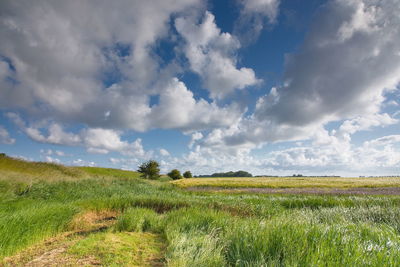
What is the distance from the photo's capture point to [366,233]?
3.66 m

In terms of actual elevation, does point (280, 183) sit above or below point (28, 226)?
below

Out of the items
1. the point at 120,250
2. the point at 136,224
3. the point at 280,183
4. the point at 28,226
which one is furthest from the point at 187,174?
the point at 120,250

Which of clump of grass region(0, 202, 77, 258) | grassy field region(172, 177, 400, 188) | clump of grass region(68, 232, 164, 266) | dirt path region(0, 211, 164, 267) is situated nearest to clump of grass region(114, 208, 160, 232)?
dirt path region(0, 211, 164, 267)

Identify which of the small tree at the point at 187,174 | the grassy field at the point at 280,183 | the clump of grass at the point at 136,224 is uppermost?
the small tree at the point at 187,174

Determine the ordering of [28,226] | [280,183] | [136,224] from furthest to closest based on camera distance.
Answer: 1. [280,183]
2. [136,224]
3. [28,226]

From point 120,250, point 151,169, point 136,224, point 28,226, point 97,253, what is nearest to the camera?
point 97,253

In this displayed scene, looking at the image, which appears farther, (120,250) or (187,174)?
(187,174)

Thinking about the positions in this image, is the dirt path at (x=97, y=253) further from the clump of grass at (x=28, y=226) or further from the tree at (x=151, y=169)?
the tree at (x=151, y=169)

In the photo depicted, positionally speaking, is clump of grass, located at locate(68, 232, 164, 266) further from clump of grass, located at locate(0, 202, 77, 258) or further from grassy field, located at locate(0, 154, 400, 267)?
clump of grass, located at locate(0, 202, 77, 258)

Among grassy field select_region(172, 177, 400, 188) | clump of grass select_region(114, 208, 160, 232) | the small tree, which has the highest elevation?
the small tree

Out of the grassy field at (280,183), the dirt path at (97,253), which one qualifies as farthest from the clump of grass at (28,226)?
the grassy field at (280,183)

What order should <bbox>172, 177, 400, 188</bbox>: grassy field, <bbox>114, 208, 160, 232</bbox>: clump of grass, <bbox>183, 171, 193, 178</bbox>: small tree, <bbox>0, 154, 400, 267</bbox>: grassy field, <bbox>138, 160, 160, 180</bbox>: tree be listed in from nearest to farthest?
<bbox>0, 154, 400, 267</bbox>: grassy field < <bbox>114, 208, 160, 232</bbox>: clump of grass < <bbox>172, 177, 400, 188</bbox>: grassy field < <bbox>138, 160, 160, 180</bbox>: tree < <bbox>183, 171, 193, 178</bbox>: small tree

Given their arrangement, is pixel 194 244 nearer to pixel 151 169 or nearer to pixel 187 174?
pixel 151 169

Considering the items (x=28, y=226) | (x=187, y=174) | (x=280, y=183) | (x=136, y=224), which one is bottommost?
(x=280, y=183)
